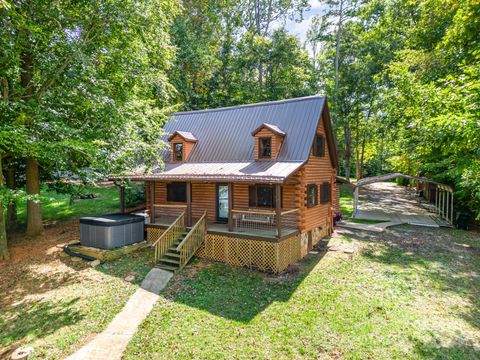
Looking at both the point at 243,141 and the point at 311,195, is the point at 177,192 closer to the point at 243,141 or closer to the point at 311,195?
the point at 243,141

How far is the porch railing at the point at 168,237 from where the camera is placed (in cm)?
1168

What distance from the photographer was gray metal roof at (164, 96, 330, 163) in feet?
43.2

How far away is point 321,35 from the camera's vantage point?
31891 millimetres

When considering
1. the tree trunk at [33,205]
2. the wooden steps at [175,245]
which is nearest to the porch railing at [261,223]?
the wooden steps at [175,245]

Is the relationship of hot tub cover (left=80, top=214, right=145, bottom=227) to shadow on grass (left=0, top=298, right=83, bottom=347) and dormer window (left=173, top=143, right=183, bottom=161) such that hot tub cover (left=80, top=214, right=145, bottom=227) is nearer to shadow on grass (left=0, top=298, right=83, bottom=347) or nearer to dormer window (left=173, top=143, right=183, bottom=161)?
dormer window (left=173, top=143, right=183, bottom=161)

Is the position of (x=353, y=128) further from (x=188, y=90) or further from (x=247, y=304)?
(x=247, y=304)

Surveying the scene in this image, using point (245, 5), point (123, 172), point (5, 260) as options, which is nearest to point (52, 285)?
point (5, 260)

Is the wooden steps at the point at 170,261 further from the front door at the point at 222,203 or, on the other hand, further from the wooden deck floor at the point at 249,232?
the front door at the point at 222,203

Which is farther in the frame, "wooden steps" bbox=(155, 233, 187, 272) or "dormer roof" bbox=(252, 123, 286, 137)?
"dormer roof" bbox=(252, 123, 286, 137)

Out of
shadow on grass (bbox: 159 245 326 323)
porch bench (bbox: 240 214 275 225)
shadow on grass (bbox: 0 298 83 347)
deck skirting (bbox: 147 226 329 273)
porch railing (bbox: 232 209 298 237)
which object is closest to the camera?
shadow on grass (bbox: 0 298 83 347)

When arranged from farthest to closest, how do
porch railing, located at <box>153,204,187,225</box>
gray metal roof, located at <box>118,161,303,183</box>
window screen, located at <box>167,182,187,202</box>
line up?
window screen, located at <box>167,182,187,202</box> < porch railing, located at <box>153,204,187,225</box> < gray metal roof, located at <box>118,161,303,183</box>

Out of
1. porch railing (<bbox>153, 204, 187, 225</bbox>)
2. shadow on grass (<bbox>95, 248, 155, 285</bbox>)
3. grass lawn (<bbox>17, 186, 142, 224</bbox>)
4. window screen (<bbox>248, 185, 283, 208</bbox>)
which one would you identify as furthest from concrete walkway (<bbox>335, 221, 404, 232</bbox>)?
grass lawn (<bbox>17, 186, 142, 224</bbox>)

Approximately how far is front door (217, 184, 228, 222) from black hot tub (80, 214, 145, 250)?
4.03 meters

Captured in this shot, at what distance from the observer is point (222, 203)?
46.8 ft
